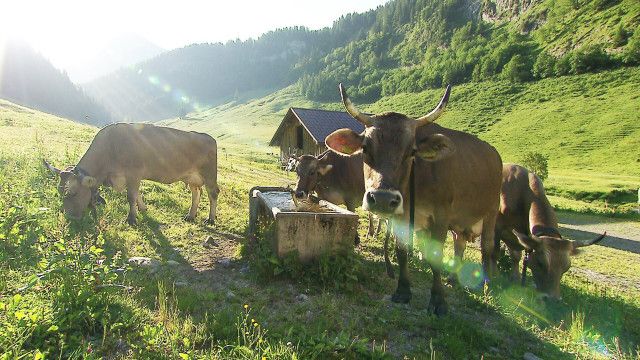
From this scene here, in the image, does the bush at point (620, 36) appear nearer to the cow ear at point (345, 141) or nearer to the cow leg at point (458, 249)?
the cow leg at point (458, 249)

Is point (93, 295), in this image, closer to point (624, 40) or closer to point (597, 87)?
point (597, 87)

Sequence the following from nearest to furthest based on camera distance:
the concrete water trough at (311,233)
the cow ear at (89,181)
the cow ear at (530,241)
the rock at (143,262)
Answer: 1. the concrete water trough at (311,233)
2. the cow ear at (530,241)
3. the rock at (143,262)
4. the cow ear at (89,181)

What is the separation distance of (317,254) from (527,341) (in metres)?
3.17

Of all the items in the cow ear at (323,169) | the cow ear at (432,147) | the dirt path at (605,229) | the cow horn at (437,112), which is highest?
the cow horn at (437,112)

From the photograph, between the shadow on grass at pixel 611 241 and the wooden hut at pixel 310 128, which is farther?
the wooden hut at pixel 310 128

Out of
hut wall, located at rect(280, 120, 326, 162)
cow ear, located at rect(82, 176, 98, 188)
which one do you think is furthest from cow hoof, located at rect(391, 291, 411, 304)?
hut wall, located at rect(280, 120, 326, 162)

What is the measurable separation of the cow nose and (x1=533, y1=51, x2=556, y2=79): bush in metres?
110

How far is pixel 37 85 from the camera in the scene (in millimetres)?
146375

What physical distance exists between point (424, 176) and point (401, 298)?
1.93 meters

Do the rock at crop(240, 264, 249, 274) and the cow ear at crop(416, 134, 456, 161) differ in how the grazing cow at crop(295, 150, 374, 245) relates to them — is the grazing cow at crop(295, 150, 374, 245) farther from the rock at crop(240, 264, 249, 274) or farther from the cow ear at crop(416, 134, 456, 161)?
the cow ear at crop(416, 134, 456, 161)

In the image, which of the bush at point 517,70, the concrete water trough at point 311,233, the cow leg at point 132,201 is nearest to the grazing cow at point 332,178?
the concrete water trough at point 311,233

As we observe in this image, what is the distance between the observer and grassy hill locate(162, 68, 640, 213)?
3406 centimetres

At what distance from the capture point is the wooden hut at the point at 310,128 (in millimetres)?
33375

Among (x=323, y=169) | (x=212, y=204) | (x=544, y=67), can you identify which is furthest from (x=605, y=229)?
(x=544, y=67)
